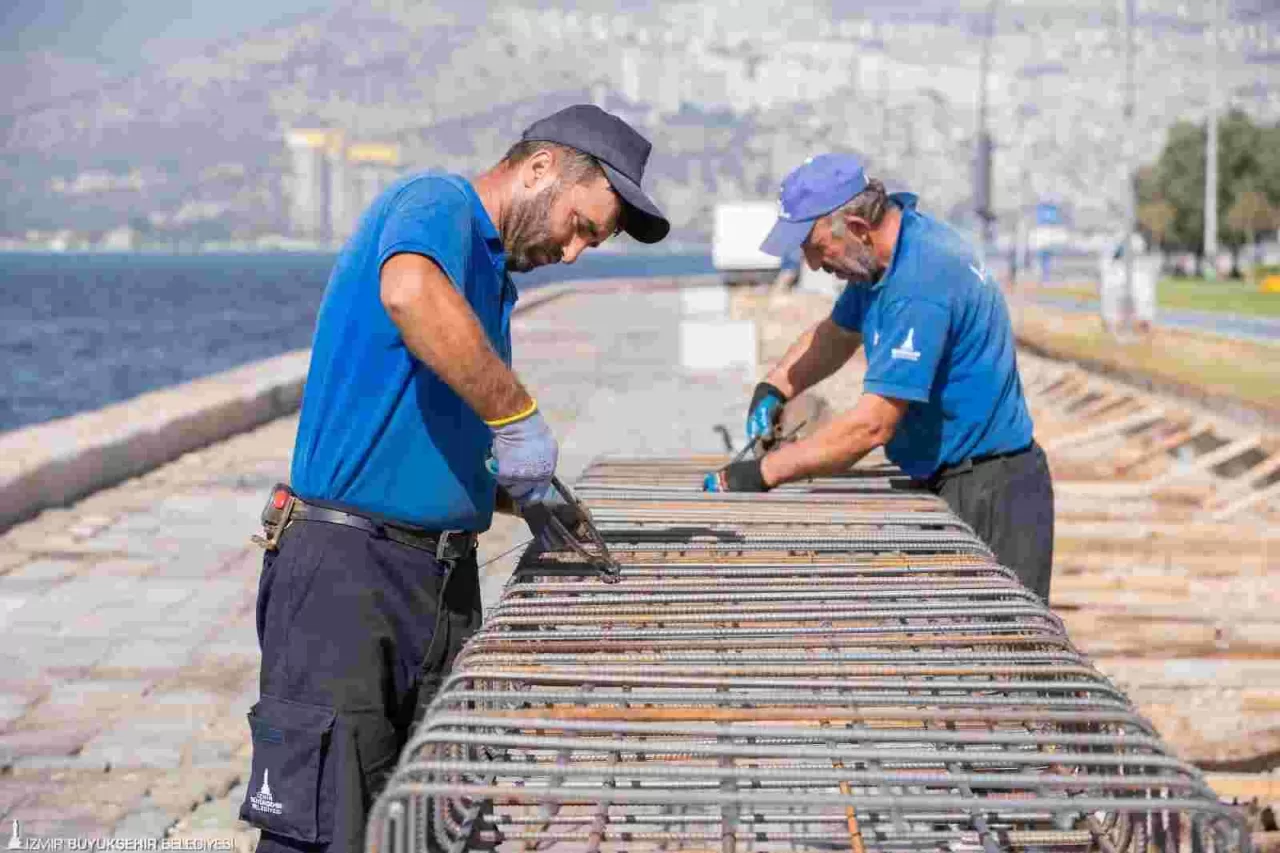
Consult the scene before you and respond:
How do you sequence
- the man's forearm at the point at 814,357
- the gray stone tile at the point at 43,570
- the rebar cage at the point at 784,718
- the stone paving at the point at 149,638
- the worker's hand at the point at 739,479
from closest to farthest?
the rebar cage at the point at 784,718 < the worker's hand at the point at 739,479 < the stone paving at the point at 149,638 < the man's forearm at the point at 814,357 < the gray stone tile at the point at 43,570

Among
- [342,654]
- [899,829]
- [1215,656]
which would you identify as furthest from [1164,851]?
[1215,656]

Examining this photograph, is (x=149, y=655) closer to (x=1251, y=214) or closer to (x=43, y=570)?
(x=43, y=570)

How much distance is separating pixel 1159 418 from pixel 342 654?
1217cm

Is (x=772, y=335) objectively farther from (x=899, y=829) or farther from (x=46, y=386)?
(x=46, y=386)

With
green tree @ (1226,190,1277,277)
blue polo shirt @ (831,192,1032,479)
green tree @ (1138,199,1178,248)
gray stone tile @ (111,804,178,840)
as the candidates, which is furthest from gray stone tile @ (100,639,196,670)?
green tree @ (1138,199,1178,248)

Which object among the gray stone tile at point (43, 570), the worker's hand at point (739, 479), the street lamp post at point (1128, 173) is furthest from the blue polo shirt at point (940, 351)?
the street lamp post at point (1128, 173)

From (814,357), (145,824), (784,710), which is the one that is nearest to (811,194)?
(814,357)

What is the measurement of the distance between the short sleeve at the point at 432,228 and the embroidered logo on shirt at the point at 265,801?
101 centimetres

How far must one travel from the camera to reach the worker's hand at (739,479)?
5348 mm

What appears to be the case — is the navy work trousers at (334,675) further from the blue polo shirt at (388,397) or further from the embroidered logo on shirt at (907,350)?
the embroidered logo on shirt at (907,350)

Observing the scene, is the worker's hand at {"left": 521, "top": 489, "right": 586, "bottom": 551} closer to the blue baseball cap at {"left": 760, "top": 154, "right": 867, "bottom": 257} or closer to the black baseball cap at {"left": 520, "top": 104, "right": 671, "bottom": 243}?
the black baseball cap at {"left": 520, "top": 104, "right": 671, "bottom": 243}

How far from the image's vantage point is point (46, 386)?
5547cm

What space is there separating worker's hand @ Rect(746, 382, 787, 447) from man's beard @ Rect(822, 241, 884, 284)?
0.82m

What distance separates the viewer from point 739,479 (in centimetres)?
540
